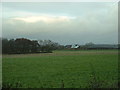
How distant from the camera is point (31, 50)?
60438 millimetres

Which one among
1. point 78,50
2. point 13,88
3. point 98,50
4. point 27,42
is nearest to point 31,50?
point 27,42

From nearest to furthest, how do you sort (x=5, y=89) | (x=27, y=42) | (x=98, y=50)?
(x=5, y=89), (x=27, y=42), (x=98, y=50)

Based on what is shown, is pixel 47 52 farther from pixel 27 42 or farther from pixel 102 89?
pixel 102 89

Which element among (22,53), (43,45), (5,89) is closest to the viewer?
(5,89)

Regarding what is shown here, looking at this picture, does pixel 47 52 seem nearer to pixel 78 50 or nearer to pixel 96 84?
pixel 78 50

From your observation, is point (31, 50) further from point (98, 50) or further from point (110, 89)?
point (110, 89)

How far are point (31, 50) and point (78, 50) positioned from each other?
29229mm

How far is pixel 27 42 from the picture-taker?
173 feet

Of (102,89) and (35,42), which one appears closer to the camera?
(102,89)

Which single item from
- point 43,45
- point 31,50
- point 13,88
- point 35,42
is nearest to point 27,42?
point 35,42

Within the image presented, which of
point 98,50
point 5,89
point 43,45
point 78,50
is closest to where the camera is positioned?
point 5,89

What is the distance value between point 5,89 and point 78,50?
79897mm

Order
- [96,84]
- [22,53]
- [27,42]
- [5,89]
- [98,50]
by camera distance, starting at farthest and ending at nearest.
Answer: [98,50] → [22,53] → [27,42] → [96,84] → [5,89]

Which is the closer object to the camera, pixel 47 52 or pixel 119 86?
pixel 119 86
